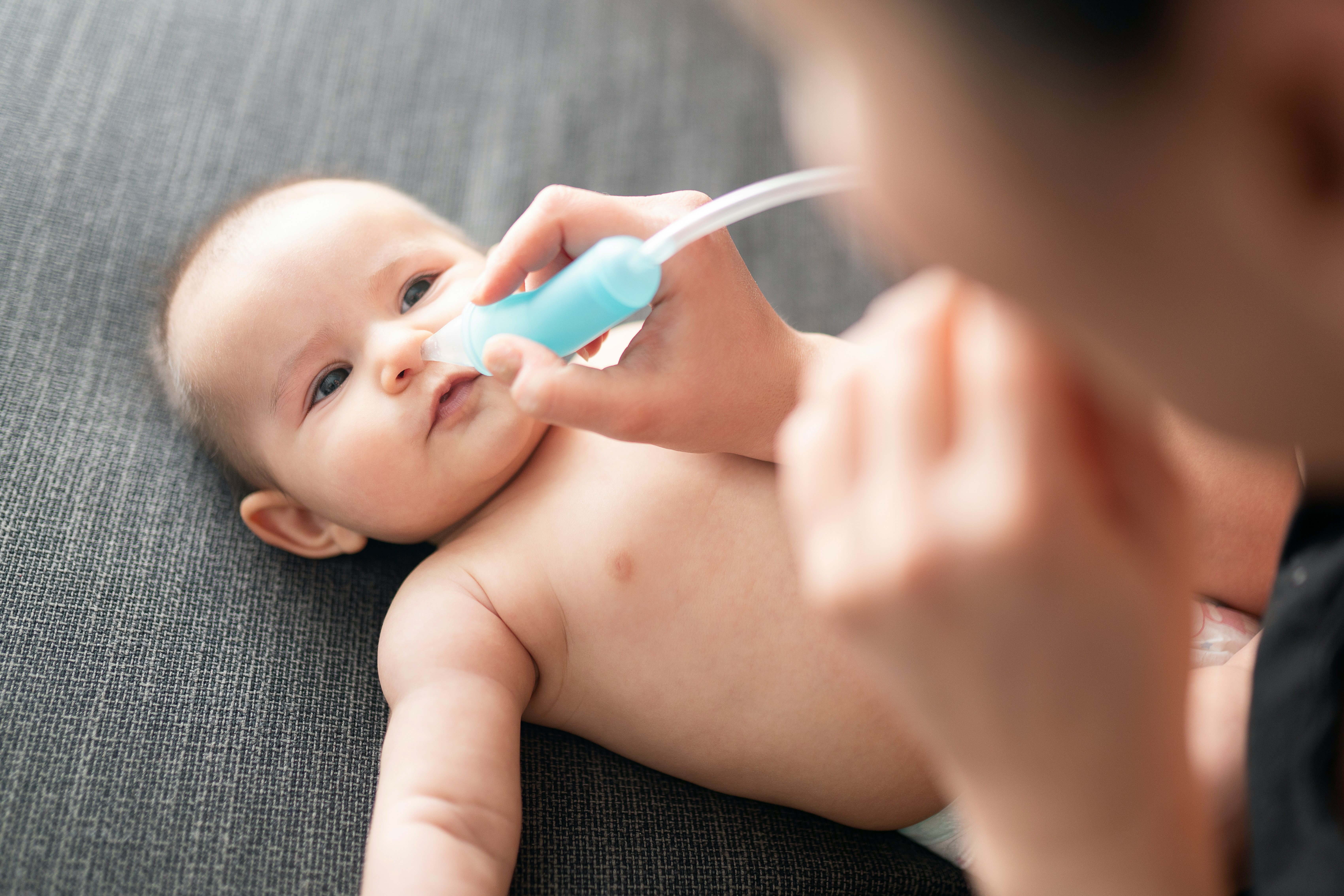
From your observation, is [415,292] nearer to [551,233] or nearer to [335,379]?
[335,379]

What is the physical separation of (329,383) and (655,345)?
454 mm

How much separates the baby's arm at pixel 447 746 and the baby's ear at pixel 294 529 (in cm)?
12

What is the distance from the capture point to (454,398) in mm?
979

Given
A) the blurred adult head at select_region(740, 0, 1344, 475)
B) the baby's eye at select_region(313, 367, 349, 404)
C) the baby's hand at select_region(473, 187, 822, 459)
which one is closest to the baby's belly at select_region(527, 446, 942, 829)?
the baby's hand at select_region(473, 187, 822, 459)

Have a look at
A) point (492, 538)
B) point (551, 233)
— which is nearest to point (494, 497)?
point (492, 538)

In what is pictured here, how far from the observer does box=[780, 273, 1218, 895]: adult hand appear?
34cm

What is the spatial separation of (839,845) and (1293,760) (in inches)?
20.8

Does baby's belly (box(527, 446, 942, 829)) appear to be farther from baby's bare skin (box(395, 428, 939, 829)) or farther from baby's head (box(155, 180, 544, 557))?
baby's head (box(155, 180, 544, 557))

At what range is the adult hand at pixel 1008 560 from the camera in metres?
0.34

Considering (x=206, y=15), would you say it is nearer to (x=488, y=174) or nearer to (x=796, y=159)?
(x=488, y=174)

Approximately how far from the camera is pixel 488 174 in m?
1.42

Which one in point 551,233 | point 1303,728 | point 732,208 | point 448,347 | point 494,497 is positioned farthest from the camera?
point 494,497

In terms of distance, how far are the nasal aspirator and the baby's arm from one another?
0.32m

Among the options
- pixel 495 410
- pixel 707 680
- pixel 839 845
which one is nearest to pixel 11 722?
pixel 495 410
